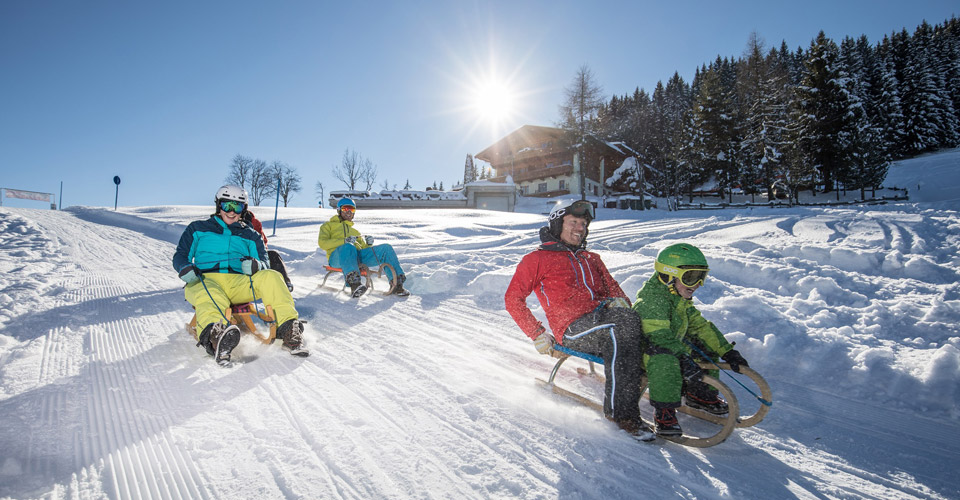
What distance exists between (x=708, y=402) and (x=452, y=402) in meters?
1.73

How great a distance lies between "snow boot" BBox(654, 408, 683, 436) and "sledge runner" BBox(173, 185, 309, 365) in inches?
111

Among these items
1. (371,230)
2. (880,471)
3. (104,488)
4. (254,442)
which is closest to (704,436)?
(880,471)

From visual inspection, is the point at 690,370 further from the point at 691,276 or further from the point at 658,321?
the point at 691,276

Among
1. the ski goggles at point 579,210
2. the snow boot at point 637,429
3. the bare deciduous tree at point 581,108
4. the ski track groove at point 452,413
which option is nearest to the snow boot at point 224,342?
the ski track groove at point 452,413

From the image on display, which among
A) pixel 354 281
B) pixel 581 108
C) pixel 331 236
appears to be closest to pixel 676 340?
pixel 354 281

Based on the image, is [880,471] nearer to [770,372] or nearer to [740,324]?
[770,372]

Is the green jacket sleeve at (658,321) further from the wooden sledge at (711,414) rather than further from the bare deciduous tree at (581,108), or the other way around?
the bare deciduous tree at (581,108)

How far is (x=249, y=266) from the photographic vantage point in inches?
146

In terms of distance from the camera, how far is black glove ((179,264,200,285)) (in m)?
3.45

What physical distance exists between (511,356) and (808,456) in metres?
2.17

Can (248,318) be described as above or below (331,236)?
below

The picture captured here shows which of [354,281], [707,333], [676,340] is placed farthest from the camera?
[354,281]

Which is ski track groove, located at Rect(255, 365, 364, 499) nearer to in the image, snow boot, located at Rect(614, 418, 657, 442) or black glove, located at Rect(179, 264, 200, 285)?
black glove, located at Rect(179, 264, 200, 285)

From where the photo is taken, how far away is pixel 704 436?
2512 millimetres
